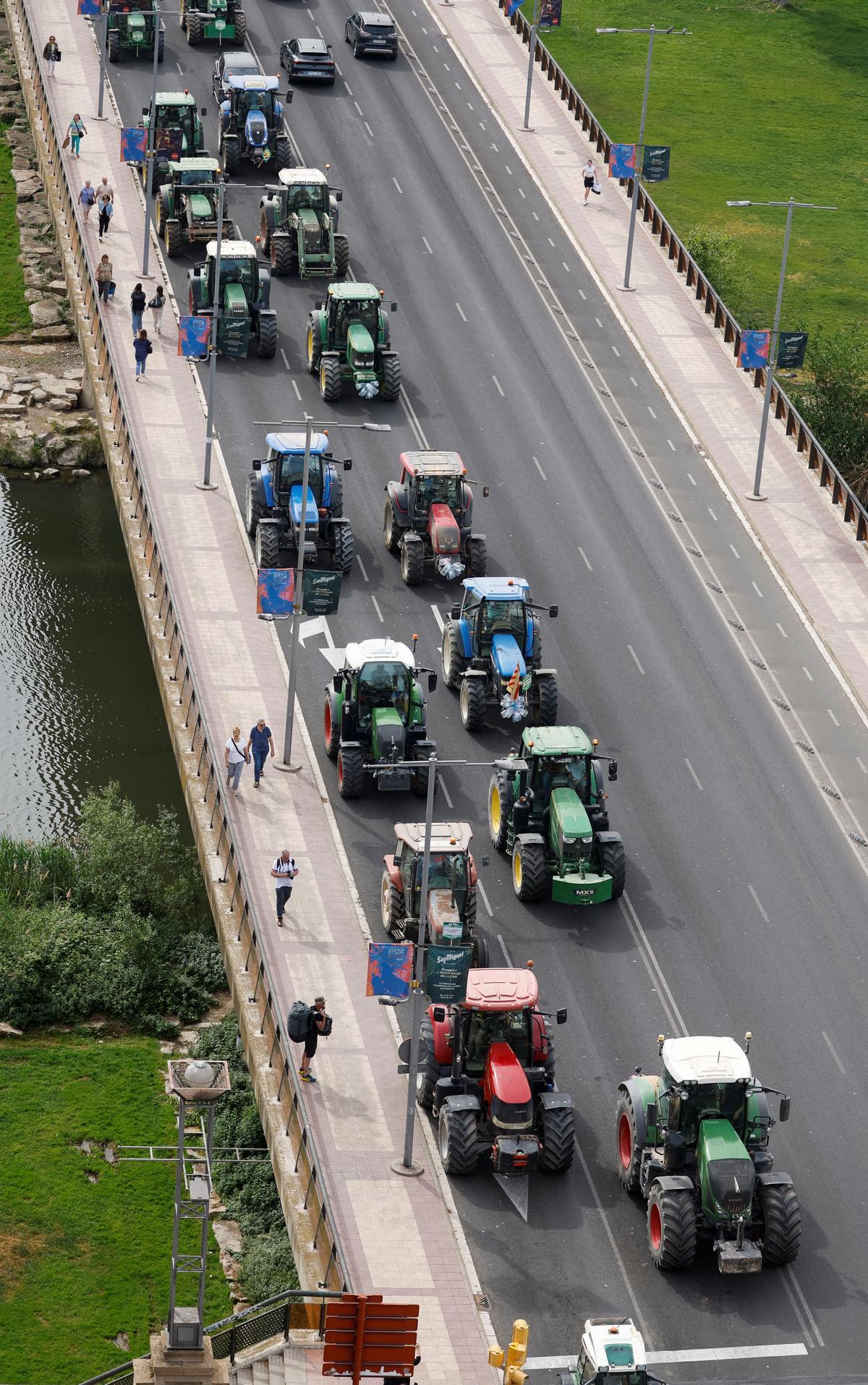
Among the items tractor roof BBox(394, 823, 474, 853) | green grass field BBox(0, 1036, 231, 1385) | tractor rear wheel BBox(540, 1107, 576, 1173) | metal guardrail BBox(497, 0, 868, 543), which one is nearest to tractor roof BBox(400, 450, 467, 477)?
metal guardrail BBox(497, 0, 868, 543)

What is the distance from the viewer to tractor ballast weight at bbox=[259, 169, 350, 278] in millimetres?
79062

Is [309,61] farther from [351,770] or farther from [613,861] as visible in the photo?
[613,861]

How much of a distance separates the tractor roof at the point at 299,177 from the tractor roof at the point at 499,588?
24.0 metres

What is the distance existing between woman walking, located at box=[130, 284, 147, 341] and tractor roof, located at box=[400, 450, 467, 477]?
12497mm

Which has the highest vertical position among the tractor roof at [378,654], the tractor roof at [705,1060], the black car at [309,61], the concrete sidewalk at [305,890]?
the black car at [309,61]

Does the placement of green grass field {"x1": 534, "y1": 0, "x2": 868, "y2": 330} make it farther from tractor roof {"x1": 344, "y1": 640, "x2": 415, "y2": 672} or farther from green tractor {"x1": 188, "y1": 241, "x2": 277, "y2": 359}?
tractor roof {"x1": 344, "y1": 640, "x2": 415, "y2": 672}

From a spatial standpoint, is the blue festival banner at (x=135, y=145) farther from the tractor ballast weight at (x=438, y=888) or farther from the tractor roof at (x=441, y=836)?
the tractor roof at (x=441, y=836)

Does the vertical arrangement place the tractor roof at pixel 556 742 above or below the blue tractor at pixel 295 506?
above

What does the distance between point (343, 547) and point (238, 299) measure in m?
13.2

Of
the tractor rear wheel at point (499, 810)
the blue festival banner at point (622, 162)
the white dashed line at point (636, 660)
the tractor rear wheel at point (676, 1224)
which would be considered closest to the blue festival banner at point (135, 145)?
the blue festival banner at point (622, 162)

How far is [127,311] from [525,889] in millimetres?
31970

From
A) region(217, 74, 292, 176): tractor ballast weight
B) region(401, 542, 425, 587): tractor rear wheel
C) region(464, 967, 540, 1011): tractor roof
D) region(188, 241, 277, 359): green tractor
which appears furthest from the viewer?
region(217, 74, 292, 176): tractor ballast weight

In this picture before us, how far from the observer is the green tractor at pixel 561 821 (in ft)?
171

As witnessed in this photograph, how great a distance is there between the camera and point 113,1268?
46531 mm
